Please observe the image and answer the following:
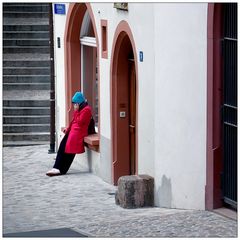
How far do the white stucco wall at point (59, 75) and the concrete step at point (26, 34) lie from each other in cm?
536

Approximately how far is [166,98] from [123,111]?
3080 millimetres

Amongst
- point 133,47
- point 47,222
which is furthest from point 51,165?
point 47,222

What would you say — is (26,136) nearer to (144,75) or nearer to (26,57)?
(26,57)

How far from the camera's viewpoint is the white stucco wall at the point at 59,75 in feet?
65.5

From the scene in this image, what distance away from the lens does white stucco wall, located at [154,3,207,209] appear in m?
12.9

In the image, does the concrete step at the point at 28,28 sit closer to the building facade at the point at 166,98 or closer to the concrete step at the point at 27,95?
the concrete step at the point at 27,95

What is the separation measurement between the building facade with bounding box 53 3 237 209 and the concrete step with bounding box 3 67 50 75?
774 centimetres

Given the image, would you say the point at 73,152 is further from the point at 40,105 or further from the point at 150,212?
the point at 40,105

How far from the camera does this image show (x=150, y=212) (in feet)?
44.5

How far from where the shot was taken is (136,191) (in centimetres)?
1399

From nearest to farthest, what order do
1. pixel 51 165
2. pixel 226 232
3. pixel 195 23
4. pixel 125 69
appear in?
pixel 226 232 < pixel 195 23 < pixel 125 69 < pixel 51 165

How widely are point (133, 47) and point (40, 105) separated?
876 cm

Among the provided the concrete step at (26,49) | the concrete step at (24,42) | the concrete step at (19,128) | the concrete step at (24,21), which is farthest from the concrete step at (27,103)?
the concrete step at (24,21)

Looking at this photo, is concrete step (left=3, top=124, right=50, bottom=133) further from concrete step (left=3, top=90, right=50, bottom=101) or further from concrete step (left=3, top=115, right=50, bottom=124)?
concrete step (left=3, top=90, right=50, bottom=101)
